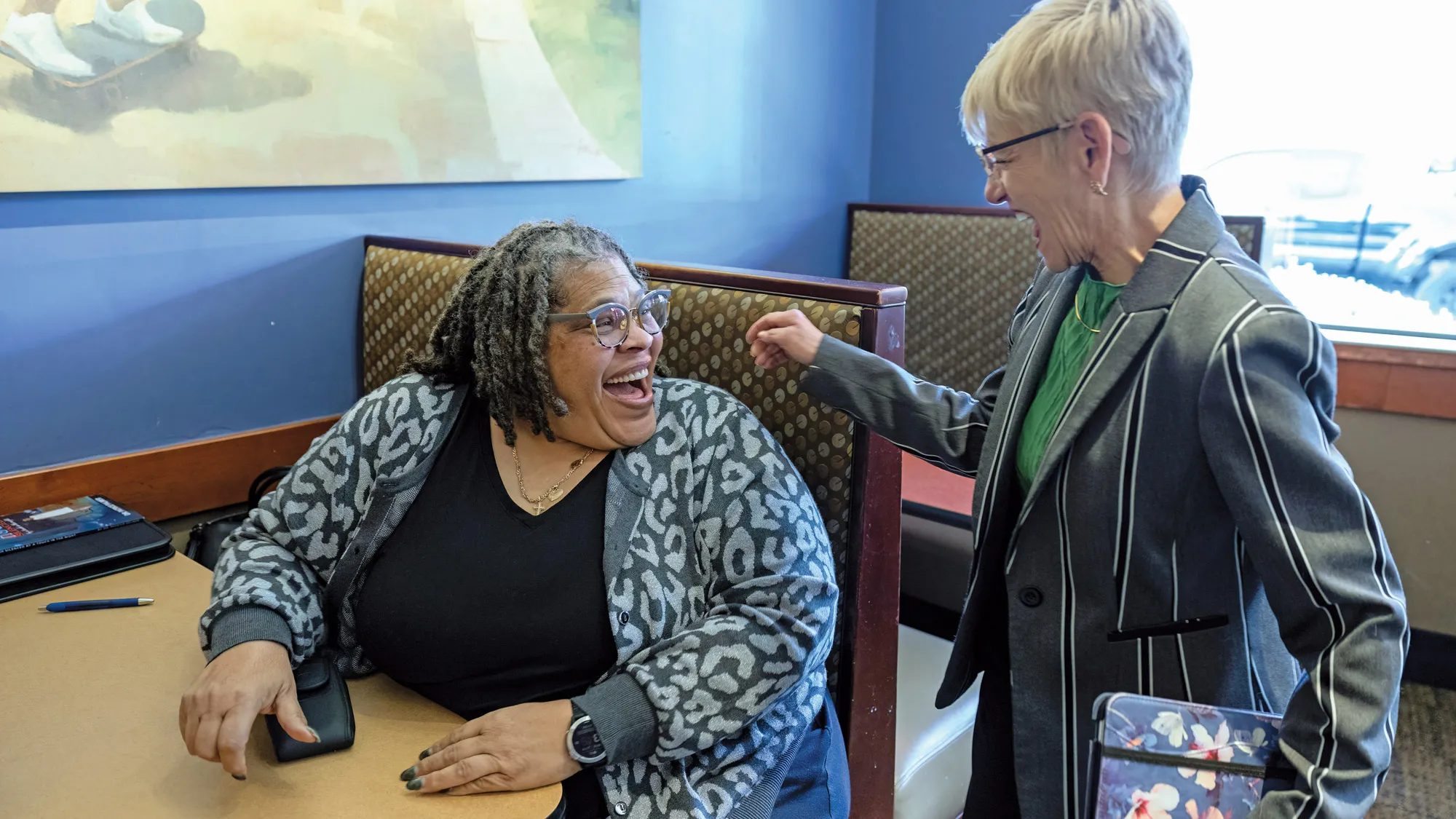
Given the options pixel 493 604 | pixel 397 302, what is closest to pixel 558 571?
pixel 493 604

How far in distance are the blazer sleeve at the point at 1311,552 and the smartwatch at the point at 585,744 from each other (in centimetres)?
69

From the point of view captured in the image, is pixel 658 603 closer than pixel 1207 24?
Yes

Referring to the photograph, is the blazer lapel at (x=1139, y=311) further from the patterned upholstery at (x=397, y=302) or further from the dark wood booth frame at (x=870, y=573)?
the patterned upholstery at (x=397, y=302)

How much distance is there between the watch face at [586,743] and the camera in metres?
→ 1.17

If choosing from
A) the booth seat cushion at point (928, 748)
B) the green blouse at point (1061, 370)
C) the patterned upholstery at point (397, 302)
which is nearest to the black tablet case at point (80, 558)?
the patterned upholstery at point (397, 302)

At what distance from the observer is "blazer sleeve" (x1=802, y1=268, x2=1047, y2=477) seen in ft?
4.02

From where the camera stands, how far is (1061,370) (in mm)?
1072

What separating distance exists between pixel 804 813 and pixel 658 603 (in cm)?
36

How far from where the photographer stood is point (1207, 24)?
3.17m

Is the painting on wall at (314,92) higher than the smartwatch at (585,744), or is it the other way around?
the painting on wall at (314,92)

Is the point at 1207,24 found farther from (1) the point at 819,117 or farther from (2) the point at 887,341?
(2) the point at 887,341

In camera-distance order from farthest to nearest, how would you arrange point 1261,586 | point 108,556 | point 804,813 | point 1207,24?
point 1207,24 → point 108,556 → point 804,813 → point 1261,586

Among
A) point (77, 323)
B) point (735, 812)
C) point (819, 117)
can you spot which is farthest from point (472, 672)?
point (819, 117)

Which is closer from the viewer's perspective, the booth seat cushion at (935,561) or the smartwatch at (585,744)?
the smartwatch at (585,744)
